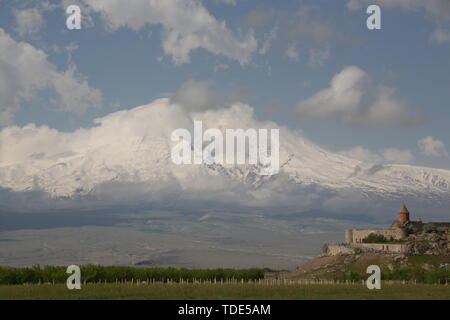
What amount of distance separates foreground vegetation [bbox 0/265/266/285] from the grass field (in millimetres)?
8180

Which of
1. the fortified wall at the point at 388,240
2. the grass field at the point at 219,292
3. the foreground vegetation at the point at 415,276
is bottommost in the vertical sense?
the grass field at the point at 219,292

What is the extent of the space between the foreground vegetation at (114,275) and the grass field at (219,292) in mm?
8180

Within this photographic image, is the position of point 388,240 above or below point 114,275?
above

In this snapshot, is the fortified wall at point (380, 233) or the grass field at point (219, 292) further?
the fortified wall at point (380, 233)

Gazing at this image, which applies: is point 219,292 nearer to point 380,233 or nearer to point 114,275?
point 114,275

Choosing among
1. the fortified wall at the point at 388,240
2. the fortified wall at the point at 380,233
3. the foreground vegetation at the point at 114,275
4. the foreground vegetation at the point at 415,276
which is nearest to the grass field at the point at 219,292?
the foreground vegetation at the point at 415,276

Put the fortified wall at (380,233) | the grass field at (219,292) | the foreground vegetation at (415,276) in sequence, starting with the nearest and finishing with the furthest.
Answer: the grass field at (219,292) → the foreground vegetation at (415,276) → the fortified wall at (380,233)

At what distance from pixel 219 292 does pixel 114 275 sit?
973 inches

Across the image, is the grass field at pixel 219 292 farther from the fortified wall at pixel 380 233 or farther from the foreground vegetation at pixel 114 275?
the fortified wall at pixel 380 233

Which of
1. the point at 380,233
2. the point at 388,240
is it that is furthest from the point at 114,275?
the point at 380,233

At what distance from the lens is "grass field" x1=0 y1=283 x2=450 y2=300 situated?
6669 centimetres

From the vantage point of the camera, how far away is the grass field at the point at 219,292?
219 feet

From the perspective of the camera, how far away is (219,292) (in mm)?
73062

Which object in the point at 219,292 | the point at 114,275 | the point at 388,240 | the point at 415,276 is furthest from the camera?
the point at 388,240
